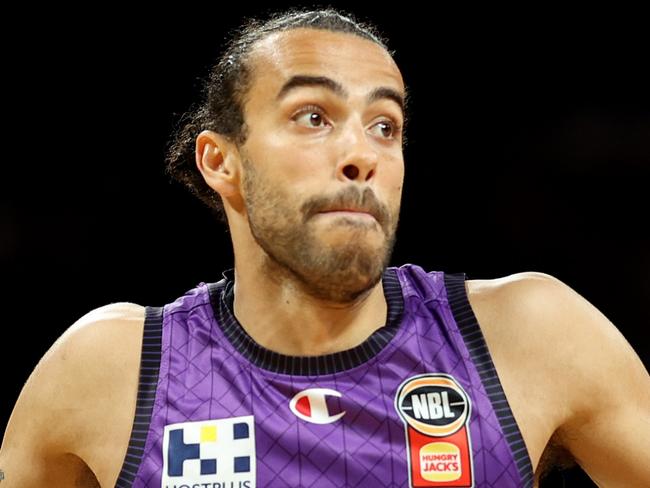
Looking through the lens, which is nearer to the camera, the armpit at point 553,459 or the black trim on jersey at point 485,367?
the black trim on jersey at point 485,367

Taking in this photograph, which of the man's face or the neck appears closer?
the man's face

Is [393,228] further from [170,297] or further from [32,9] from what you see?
[32,9]

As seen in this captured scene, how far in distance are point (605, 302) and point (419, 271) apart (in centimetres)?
164

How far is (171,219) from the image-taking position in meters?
3.32

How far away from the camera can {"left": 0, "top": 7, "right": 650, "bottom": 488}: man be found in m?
1.52

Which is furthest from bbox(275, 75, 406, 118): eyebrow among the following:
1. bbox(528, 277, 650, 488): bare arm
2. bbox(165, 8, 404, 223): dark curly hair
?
bbox(528, 277, 650, 488): bare arm

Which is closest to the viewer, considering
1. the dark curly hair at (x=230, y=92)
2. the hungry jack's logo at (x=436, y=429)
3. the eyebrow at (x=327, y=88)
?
the hungry jack's logo at (x=436, y=429)

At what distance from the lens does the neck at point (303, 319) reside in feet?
5.40

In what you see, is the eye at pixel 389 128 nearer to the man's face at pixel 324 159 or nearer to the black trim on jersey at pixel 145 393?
the man's face at pixel 324 159

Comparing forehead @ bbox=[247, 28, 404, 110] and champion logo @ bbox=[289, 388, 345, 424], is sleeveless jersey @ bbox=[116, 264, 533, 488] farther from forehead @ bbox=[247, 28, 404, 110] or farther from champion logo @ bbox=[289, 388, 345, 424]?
forehead @ bbox=[247, 28, 404, 110]

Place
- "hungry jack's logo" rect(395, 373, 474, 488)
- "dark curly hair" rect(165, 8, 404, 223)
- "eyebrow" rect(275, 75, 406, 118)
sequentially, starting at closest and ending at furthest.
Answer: "hungry jack's logo" rect(395, 373, 474, 488) → "eyebrow" rect(275, 75, 406, 118) → "dark curly hair" rect(165, 8, 404, 223)

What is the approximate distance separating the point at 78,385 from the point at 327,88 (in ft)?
2.17

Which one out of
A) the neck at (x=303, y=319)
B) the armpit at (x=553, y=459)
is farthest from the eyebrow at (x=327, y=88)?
the armpit at (x=553, y=459)

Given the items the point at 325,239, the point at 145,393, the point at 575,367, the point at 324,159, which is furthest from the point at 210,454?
the point at 575,367
